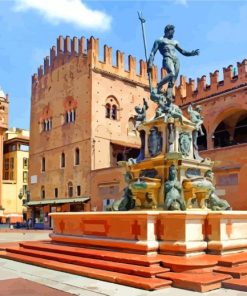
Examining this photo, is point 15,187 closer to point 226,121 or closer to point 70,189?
point 70,189

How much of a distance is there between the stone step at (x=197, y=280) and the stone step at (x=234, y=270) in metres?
0.10

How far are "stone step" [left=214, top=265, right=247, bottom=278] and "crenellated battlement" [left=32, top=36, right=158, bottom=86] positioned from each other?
2924cm

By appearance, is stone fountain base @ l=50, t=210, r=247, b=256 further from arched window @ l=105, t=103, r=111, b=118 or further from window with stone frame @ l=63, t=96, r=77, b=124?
window with stone frame @ l=63, t=96, r=77, b=124

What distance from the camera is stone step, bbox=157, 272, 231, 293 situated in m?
5.70

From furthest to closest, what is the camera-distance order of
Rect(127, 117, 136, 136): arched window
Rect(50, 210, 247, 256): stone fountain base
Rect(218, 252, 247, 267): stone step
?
Rect(127, 117, 136, 136): arched window → Rect(50, 210, 247, 256): stone fountain base → Rect(218, 252, 247, 267): stone step

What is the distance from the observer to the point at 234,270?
6.37m

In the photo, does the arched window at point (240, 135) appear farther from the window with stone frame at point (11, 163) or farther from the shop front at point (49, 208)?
the window with stone frame at point (11, 163)

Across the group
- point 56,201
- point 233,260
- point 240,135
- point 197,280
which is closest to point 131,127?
point 56,201

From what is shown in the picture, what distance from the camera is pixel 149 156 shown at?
10.5 meters

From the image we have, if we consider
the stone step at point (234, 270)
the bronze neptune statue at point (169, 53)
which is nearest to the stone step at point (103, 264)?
the stone step at point (234, 270)

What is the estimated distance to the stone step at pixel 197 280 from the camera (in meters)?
5.70

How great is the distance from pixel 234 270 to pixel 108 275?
1.97 metres

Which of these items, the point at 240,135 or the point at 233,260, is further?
the point at 240,135

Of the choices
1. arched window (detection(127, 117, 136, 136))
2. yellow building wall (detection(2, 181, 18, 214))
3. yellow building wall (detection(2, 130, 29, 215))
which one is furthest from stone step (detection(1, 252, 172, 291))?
yellow building wall (detection(2, 181, 18, 214))
